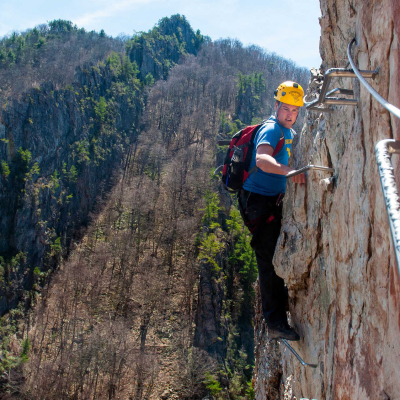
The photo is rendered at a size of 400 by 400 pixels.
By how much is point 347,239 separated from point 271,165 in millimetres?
1047

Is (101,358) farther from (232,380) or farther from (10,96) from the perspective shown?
(10,96)

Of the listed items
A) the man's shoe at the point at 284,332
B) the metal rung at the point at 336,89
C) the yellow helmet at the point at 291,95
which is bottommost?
the man's shoe at the point at 284,332

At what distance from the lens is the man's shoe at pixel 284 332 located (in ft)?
12.3

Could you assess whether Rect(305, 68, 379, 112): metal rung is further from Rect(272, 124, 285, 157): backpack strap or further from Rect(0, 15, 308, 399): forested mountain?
Rect(0, 15, 308, 399): forested mountain

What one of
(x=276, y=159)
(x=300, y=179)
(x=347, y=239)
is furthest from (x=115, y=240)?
A: (x=347, y=239)

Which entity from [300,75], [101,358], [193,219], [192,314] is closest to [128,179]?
[193,219]

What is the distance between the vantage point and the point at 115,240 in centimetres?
3641

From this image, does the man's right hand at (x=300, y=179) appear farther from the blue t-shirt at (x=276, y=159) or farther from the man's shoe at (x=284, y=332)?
the man's shoe at (x=284, y=332)

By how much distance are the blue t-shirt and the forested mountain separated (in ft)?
79.5

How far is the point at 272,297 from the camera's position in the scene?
422cm

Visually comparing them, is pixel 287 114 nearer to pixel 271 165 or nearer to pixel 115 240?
pixel 271 165

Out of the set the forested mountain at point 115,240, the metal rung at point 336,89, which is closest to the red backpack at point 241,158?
the metal rung at point 336,89

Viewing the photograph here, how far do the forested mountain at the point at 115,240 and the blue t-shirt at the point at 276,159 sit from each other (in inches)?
954

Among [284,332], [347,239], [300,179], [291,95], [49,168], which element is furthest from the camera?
[49,168]
